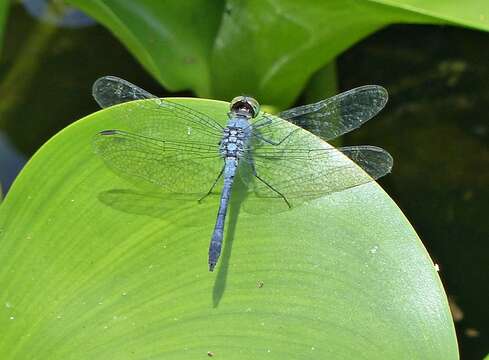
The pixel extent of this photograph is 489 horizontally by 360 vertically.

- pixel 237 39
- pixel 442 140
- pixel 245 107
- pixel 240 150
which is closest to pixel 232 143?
pixel 240 150

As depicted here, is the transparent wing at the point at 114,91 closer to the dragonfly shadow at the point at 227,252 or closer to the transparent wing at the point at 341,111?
the transparent wing at the point at 341,111

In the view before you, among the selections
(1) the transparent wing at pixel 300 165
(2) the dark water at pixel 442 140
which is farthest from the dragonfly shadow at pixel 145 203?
(2) the dark water at pixel 442 140

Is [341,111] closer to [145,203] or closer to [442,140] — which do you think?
[145,203]

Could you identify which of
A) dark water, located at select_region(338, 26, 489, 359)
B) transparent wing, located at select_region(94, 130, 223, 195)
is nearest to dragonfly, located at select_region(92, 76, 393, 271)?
transparent wing, located at select_region(94, 130, 223, 195)

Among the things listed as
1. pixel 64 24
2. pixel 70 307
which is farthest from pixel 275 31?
pixel 64 24

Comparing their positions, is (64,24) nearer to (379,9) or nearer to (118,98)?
(118,98)
